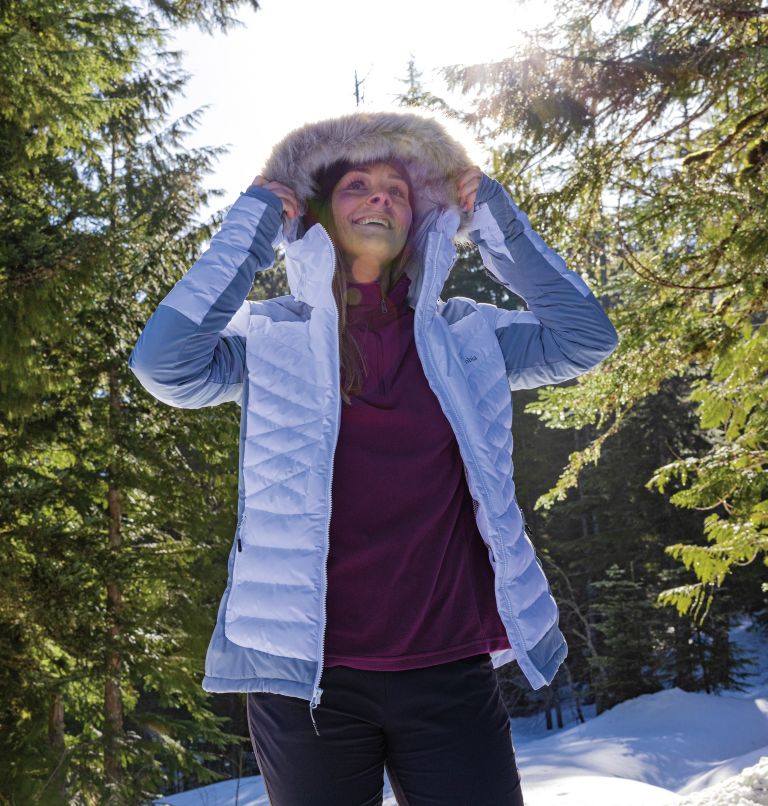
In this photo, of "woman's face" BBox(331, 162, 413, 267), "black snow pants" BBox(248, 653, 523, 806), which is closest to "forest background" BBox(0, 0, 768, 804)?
"black snow pants" BBox(248, 653, 523, 806)

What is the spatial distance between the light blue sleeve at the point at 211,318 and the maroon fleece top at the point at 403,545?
0.35m

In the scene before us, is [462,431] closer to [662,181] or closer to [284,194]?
[284,194]

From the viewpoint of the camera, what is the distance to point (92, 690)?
917cm

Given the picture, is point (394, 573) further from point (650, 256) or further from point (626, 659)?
point (626, 659)

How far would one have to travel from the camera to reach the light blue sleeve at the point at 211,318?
73.8 inches

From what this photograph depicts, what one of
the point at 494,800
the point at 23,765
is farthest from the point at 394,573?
the point at 23,765

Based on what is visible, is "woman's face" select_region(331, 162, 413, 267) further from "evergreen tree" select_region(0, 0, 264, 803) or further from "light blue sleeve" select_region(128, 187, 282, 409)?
"evergreen tree" select_region(0, 0, 264, 803)

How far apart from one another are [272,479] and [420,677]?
0.55 metres

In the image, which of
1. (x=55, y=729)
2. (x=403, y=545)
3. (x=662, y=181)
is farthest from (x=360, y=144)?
(x=55, y=729)

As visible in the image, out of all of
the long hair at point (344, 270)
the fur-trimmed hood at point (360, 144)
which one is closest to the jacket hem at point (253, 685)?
the long hair at point (344, 270)

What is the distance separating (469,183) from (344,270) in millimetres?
433

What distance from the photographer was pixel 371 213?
2.28 meters

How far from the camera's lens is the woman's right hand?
216cm

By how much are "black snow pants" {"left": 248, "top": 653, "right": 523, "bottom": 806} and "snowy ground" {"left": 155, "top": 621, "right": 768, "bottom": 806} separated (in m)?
3.22
